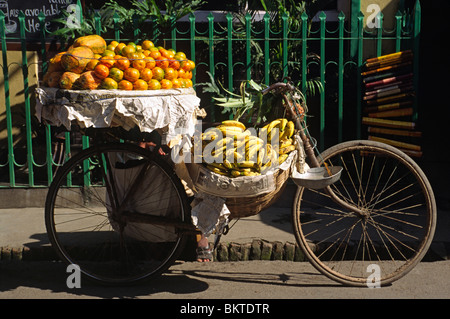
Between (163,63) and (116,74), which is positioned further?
(163,63)

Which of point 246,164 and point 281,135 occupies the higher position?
point 281,135

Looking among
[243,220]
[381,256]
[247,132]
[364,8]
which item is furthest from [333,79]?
[247,132]

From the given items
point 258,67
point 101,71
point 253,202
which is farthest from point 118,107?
point 258,67

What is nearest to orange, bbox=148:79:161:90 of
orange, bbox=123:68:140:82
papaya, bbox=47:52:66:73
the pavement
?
orange, bbox=123:68:140:82

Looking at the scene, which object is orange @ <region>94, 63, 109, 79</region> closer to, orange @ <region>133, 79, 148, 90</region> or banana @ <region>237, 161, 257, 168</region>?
orange @ <region>133, 79, 148, 90</region>

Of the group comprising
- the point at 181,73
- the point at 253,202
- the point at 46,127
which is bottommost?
the point at 253,202

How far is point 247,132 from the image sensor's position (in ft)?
14.8

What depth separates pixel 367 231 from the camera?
576cm

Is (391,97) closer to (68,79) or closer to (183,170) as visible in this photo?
(183,170)

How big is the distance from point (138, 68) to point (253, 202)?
1.21m

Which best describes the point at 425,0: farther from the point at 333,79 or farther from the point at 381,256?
the point at 381,256

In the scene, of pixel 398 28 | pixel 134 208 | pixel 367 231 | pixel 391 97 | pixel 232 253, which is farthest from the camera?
pixel 391 97

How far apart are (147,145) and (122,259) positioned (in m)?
0.92

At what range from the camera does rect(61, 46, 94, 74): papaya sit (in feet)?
14.2
